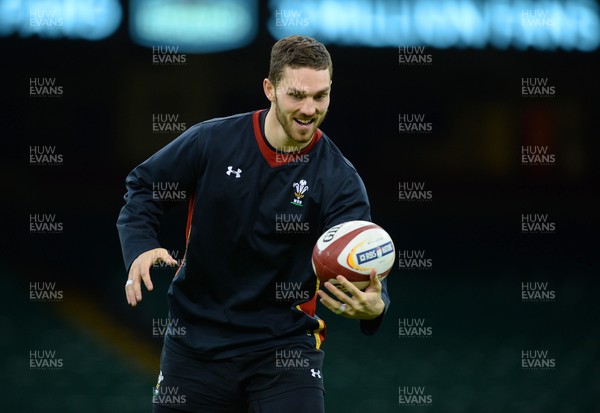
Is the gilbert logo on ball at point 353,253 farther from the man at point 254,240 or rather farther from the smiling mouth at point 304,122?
the smiling mouth at point 304,122

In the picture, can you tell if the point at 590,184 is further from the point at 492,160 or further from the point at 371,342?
the point at 371,342

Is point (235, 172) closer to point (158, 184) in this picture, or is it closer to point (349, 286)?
point (158, 184)

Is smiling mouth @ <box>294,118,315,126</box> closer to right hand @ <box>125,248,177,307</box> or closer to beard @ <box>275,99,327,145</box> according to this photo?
beard @ <box>275,99,327,145</box>

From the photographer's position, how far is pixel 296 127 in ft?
11.5

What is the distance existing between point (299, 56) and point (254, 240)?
693 millimetres

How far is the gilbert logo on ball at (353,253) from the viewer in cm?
328

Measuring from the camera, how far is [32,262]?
6.60 m

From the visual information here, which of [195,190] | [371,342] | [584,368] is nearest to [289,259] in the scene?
[195,190]

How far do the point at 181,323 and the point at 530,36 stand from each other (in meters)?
4.50

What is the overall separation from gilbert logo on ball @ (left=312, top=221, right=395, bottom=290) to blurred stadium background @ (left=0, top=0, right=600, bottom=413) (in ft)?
10.2

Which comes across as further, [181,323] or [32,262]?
[32,262]

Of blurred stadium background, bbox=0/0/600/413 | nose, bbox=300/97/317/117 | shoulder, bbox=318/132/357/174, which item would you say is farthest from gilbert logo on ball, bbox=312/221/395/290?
blurred stadium background, bbox=0/0/600/413

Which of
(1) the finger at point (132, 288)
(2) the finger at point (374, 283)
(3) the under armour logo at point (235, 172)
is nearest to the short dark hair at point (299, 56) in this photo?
(3) the under armour logo at point (235, 172)

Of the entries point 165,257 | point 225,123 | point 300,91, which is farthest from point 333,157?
point 165,257
